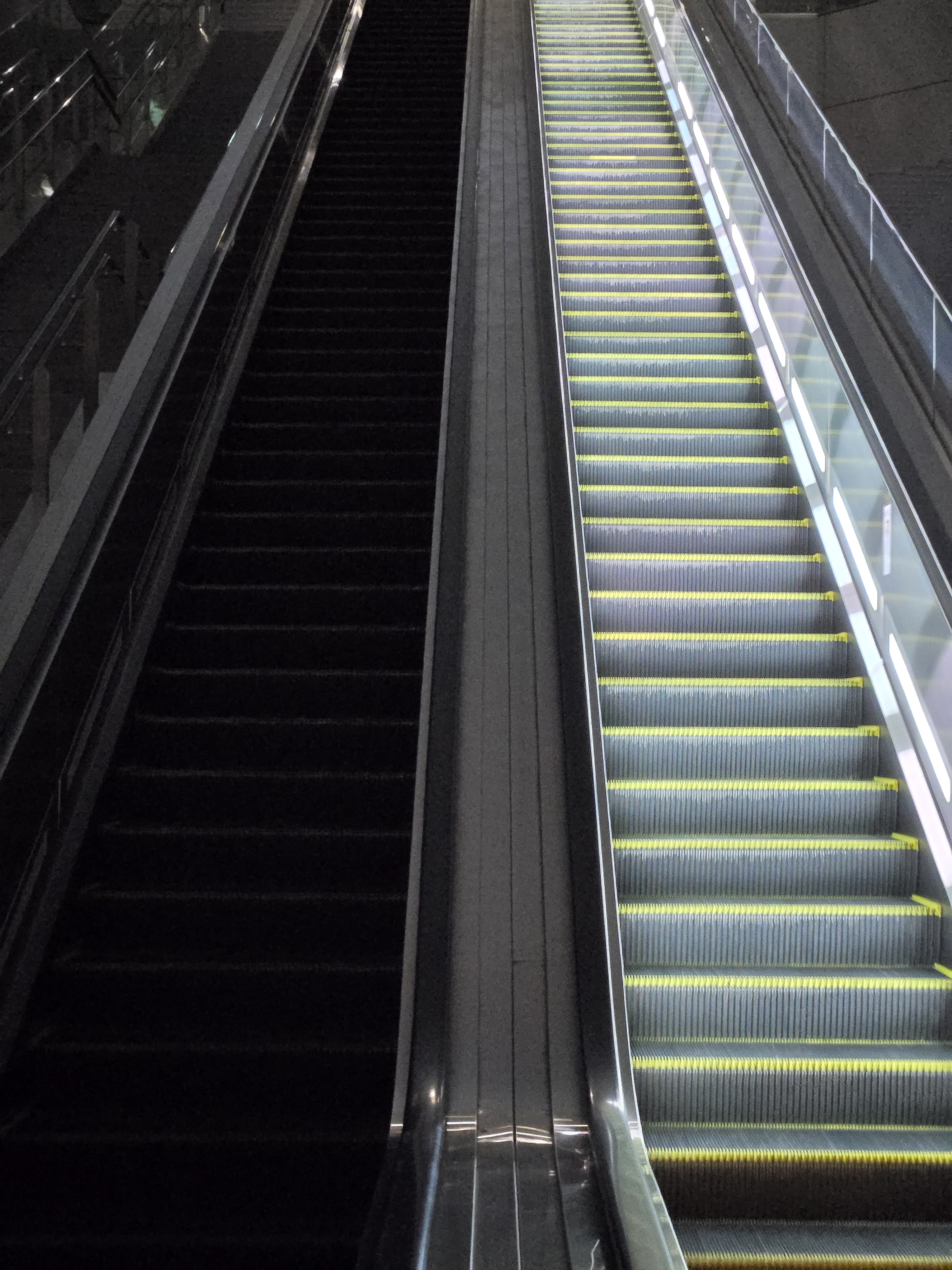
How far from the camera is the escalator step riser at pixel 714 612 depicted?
486 cm

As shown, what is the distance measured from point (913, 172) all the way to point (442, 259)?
6079mm

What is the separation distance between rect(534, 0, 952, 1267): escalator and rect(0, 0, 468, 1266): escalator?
817 millimetres

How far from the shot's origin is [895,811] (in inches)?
159

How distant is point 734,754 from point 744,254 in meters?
3.68

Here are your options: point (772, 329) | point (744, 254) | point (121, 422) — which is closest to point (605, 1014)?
point (121, 422)

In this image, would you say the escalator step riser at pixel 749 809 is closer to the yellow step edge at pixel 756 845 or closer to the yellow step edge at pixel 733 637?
the yellow step edge at pixel 756 845

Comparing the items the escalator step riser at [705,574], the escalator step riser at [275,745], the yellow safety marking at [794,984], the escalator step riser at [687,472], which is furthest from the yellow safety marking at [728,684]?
the escalator step riser at [687,472]

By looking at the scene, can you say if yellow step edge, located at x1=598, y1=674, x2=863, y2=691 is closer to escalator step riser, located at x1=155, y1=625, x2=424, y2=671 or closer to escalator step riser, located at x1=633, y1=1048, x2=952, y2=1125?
escalator step riser, located at x1=155, y1=625, x2=424, y2=671

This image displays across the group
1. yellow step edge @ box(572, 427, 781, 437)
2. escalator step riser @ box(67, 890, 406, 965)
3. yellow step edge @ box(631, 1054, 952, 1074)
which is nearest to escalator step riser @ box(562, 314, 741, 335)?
yellow step edge @ box(572, 427, 781, 437)

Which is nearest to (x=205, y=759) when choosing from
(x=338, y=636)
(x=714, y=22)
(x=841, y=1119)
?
(x=338, y=636)

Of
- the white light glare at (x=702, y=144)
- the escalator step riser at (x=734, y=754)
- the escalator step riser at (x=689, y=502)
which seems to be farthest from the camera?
the white light glare at (x=702, y=144)

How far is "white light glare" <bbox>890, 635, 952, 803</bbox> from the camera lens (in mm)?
3705

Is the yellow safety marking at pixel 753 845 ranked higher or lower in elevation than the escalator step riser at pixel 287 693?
lower

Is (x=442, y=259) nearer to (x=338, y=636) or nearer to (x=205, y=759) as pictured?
(x=338, y=636)
